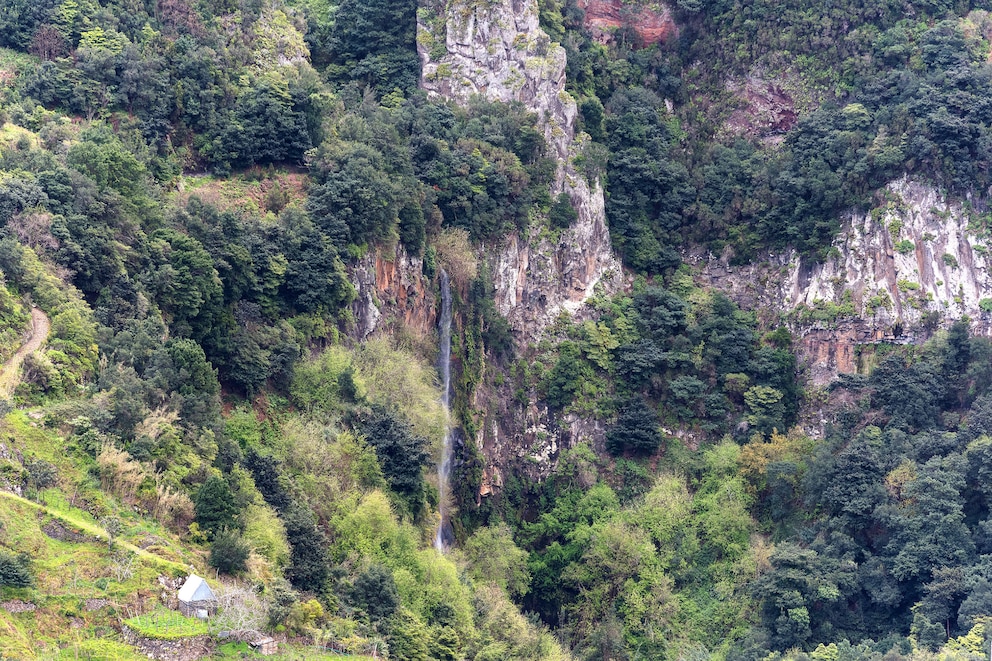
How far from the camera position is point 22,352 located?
48.8 metres

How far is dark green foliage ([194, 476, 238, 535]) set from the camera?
160ft

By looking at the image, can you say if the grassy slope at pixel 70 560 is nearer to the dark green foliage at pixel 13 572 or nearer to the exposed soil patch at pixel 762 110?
the dark green foliage at pixel 13 572

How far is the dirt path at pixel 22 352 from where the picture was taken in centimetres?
4756

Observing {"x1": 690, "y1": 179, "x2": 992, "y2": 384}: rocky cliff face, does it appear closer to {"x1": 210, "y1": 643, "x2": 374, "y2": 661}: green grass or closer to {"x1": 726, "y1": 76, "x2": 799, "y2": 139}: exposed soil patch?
{"x1": 726, "y1": 76, "x2": 799, "y2": 139}: exposed soil patch

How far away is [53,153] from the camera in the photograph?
55.2 metres

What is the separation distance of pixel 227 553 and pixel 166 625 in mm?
3645

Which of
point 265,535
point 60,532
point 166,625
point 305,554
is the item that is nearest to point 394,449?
point 305,554

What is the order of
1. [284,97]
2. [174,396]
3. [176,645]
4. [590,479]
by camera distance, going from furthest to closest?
[590,479] → [284,97] → [174,396] → [176,645]

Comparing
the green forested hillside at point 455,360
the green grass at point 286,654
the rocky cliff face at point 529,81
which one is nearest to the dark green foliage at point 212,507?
the green forested hillside at point 455,360

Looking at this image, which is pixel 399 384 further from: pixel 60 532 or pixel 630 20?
pixel 630 20

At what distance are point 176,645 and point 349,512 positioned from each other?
11463 millimetres

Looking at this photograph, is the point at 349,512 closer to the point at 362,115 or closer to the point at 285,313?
the point at 285,313

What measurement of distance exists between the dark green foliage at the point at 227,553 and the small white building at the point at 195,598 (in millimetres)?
1853

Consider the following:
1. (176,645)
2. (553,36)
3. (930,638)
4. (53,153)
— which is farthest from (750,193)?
(176,645)
